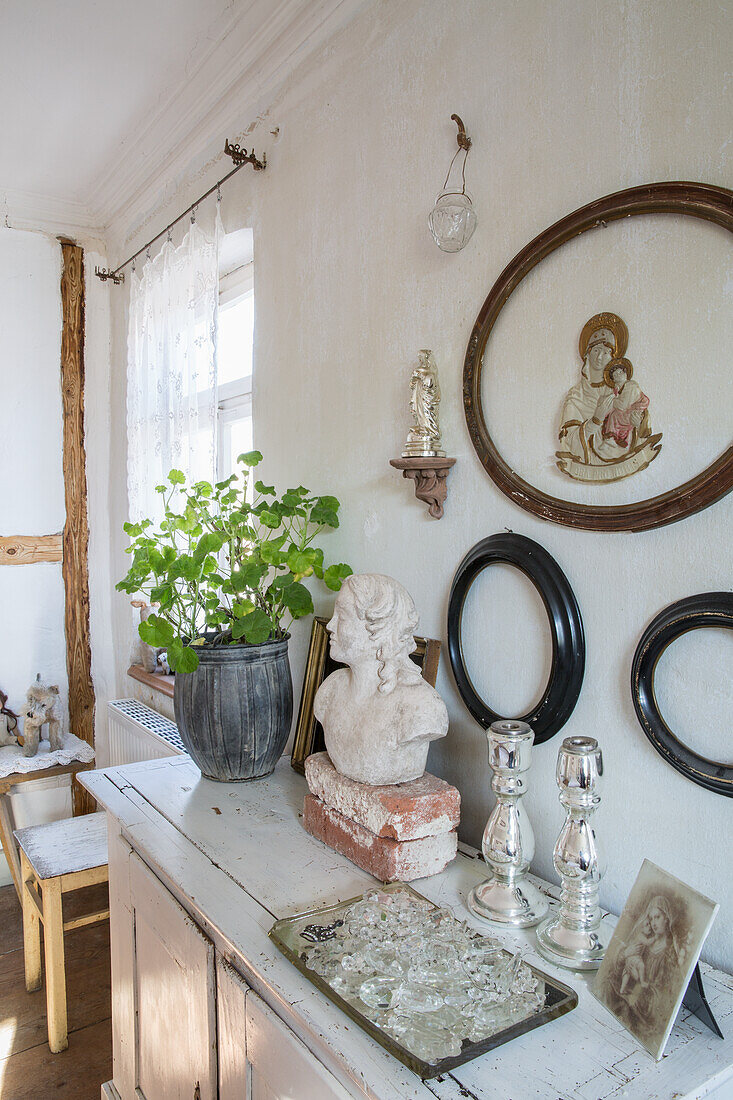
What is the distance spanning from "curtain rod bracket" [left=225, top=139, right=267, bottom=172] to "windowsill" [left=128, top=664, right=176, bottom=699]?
1815mm

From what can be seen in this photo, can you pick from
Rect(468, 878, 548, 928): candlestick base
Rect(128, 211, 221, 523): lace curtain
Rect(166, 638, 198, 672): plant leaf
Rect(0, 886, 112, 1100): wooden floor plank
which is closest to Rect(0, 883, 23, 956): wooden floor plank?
Rect(0, 886, 112, 1100): wooden floor plank

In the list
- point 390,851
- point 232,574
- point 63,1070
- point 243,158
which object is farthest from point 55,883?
point 243,158

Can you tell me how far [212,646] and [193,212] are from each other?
5.59 feet

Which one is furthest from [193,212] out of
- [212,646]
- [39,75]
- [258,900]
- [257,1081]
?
[257,1081]

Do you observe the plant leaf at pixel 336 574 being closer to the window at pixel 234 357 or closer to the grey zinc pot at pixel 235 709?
the grey zinc pot at pixel 235 709

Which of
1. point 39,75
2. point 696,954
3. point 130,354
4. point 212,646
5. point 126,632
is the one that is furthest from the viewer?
point 126,632

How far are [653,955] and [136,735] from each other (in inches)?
93.6

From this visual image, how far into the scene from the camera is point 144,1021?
154cm

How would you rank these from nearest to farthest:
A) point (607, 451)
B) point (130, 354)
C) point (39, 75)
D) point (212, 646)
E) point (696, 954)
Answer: point (696, 954), point (607, 451), point (212, 646), point (39, 75), point (130, 354)

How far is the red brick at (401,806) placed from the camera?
1225 millimetres

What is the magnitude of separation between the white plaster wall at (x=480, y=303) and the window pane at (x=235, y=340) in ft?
2.17

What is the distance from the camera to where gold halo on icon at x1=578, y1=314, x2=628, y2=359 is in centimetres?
115

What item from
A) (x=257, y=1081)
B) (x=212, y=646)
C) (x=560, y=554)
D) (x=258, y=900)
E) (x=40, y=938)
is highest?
(x=560, y=554)

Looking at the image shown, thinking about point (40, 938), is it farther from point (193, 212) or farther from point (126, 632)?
point (193, 212)
